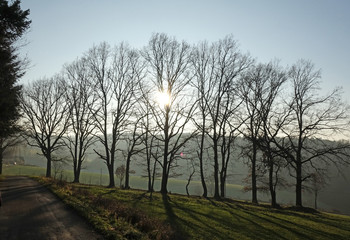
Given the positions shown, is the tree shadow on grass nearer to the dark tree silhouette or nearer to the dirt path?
the dirt path

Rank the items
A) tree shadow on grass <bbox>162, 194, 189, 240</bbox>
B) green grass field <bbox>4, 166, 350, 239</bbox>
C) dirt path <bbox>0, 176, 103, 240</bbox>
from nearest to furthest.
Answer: dirt path <bbox>0, 176, 103, 240</bbox>, green grass field <bbox>4, 166, 350, 239</bbox>, tree shadow on grass <bbox>162, 194, 189, 240</bbox>

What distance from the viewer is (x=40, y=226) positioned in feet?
31.8

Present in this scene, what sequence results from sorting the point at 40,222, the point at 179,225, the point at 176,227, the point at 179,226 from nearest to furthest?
the point at 40,222 → the point at 176,227 → the point at 179,226 → the point at 179,225

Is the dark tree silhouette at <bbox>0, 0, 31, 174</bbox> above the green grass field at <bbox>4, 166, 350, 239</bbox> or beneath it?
above

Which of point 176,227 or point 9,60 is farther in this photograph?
point 9,60

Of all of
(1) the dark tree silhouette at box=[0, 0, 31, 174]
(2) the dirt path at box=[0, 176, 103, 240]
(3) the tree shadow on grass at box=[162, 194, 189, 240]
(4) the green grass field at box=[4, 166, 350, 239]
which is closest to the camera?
(2) the dirt path at box=[0, 176, 103, 240]

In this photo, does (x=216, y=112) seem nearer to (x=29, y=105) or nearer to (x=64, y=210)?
(x=64, y=210)

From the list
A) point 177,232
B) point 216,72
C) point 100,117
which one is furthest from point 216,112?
point 177,232

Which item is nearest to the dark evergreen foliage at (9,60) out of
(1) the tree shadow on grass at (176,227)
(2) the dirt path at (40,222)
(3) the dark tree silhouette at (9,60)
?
(3) the dark tree silhouette at (9,60)

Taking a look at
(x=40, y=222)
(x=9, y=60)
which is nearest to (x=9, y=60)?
(x=9, y=60)

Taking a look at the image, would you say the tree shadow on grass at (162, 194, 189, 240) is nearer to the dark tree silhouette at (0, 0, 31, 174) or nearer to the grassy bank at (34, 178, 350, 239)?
the grassy bank at (34, 178, 350, 239)

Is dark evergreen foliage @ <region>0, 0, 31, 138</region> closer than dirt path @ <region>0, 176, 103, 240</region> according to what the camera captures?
No

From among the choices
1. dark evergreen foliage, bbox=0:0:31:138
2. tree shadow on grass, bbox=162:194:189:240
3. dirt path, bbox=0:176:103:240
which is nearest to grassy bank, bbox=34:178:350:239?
tree shadow on grass, bbox=162:194:189:240

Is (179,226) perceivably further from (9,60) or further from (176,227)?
(9,60)
